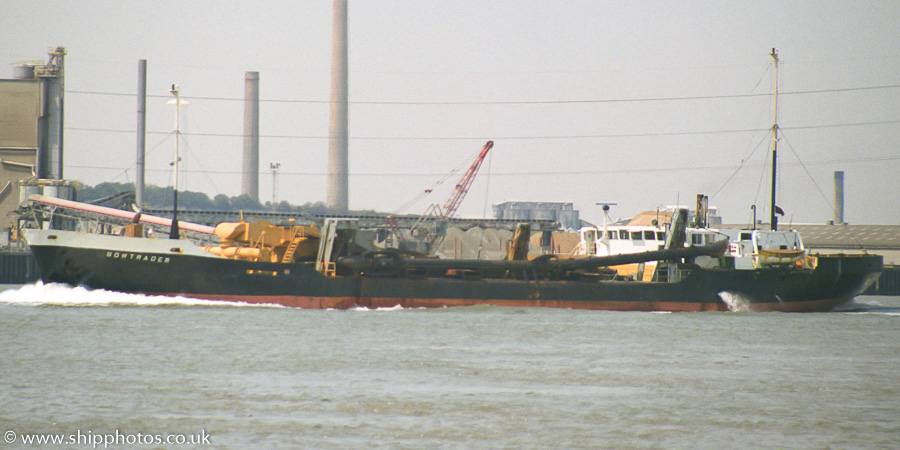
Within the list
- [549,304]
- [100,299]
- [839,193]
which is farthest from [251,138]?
[549,304]

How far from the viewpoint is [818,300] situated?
42344mm

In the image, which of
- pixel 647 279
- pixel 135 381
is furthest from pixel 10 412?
pixel 647 279

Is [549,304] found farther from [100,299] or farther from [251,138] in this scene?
[251,138]

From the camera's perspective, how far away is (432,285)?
4175cm

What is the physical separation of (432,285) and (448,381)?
19852 millimetres

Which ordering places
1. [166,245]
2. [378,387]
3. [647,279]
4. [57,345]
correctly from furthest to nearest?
[647,279]
[166,245]
[57,345]
[378,387]

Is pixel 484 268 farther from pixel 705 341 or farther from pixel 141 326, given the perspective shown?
pixel 141 326

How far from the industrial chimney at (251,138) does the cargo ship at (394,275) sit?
9744 centimetres

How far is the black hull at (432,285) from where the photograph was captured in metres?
40.0

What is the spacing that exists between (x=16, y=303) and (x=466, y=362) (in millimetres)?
30118

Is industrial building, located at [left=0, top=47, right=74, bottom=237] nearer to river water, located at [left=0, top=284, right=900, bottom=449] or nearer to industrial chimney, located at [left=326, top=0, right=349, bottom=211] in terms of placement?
industrial chimney, located at [left=326, top=0, right=349, bottom=211]
